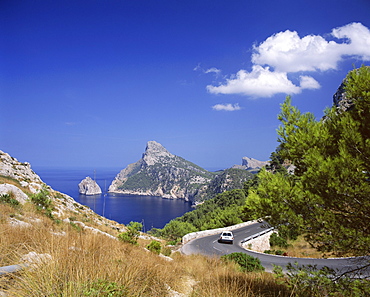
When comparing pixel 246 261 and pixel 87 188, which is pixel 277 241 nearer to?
pixel 246 261

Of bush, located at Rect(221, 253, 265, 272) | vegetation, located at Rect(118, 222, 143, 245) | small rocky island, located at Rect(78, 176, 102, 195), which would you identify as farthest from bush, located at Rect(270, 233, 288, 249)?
small rocky island, located at Rect(78, 176, 102, 195)

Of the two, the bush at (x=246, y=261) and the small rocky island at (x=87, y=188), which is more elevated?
the bush at (x=246, y=261)

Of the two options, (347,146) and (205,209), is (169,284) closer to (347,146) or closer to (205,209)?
(347,146)

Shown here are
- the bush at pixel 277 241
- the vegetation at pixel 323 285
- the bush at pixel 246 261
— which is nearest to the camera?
the vegetation at pixel 323 285

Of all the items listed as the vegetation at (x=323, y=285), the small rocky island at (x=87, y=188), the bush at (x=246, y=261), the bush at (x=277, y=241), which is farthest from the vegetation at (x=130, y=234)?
the small rocky island at (x=87, y=188)

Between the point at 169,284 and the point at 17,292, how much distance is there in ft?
8.52

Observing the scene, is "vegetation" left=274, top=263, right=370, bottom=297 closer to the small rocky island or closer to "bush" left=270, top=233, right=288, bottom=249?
"bush" left=270, top=233, right=288, bottom=249

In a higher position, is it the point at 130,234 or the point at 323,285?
the point at 323,285

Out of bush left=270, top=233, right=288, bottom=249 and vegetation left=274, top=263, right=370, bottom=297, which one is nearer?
Result: vegetation left=274, top=263, right=370, bottom=297

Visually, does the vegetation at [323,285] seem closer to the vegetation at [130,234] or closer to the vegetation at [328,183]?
the vegetation at [328,183]

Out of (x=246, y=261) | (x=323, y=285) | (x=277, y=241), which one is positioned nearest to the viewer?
(x=323, y=285)

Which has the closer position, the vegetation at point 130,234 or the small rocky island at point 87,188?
the vegetation at point 130,234

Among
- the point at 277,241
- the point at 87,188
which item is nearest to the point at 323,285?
the point at 277,241

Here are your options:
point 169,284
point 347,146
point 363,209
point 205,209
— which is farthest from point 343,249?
point 205,209
